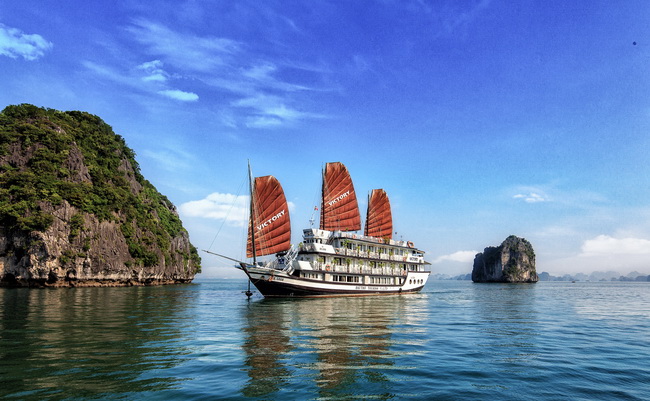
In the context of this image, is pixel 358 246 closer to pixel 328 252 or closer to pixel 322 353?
pixel 328 252

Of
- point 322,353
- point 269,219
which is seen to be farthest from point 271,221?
point 322,353

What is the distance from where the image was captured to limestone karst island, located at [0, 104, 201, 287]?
169 feet

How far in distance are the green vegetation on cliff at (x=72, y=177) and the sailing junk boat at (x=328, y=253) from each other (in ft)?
116

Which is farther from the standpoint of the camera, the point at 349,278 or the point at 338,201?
the point at 338,201

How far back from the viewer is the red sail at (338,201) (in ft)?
144

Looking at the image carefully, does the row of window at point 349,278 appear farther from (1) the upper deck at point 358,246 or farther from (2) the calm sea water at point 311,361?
(2) the calm sea water at point 311,361

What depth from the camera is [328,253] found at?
38.2 metres

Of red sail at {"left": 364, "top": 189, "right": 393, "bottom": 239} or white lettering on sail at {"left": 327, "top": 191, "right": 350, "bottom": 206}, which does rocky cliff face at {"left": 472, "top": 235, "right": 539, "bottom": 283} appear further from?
white lettering on sail at {"left": 327, "top": 191, "right": 350, "bottom": 206}

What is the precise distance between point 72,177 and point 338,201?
46.1 m

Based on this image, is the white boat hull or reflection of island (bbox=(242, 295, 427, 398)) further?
the white boat hull

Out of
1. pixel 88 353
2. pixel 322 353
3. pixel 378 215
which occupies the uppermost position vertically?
pixel 378 215

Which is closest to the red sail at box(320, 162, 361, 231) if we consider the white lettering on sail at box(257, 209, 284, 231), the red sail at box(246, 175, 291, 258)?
the red sail at box(246, 175, 291, 258)

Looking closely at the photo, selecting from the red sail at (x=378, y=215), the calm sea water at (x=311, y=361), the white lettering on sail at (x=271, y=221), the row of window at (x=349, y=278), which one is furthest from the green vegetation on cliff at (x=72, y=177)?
the red sail at (x=378, y=215)

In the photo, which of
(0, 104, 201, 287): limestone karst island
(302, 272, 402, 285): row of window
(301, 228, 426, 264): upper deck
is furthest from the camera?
(0, 104, 201, 287): limestone karst island
